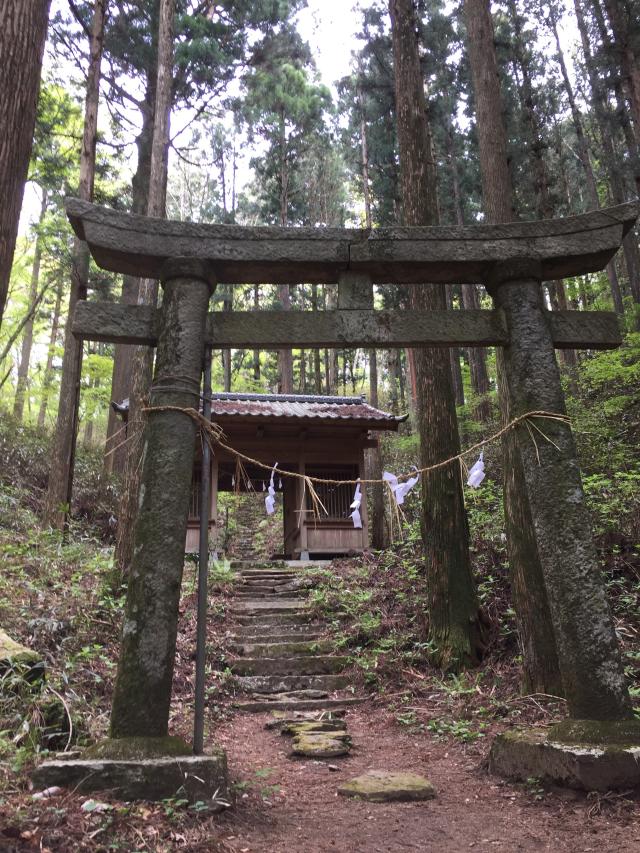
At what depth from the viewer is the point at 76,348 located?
1048cm

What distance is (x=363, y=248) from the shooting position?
14.6 feet

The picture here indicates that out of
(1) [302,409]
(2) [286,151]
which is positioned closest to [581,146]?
(2) [286,151]

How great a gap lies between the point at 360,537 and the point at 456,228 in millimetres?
11047

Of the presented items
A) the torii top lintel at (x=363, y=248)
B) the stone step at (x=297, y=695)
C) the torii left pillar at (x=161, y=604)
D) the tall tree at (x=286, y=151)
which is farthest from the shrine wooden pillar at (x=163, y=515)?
the tall tree at (x=286, y=151)

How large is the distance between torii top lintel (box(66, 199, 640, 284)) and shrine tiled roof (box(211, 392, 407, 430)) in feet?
29.6

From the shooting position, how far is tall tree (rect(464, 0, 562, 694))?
17.2 feet

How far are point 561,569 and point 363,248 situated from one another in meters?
2.65

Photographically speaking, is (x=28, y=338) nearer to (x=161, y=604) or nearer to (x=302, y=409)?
(x=302, y=409)

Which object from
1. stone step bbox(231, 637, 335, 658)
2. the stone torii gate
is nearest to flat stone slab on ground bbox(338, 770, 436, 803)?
the stone torii gate

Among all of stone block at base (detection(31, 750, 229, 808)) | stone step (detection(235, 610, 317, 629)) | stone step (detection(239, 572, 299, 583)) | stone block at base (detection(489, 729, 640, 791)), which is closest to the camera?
stone block at base (detection(31, 750, 229, 808))

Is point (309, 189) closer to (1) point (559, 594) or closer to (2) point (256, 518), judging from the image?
(2) point (256, 518)

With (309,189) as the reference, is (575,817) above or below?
below

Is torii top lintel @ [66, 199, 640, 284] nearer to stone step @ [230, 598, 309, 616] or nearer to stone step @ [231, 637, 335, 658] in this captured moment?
stone step @ [231, 637, 335, 658]

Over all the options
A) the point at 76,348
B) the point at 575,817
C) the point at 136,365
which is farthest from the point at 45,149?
the point at 575,817
